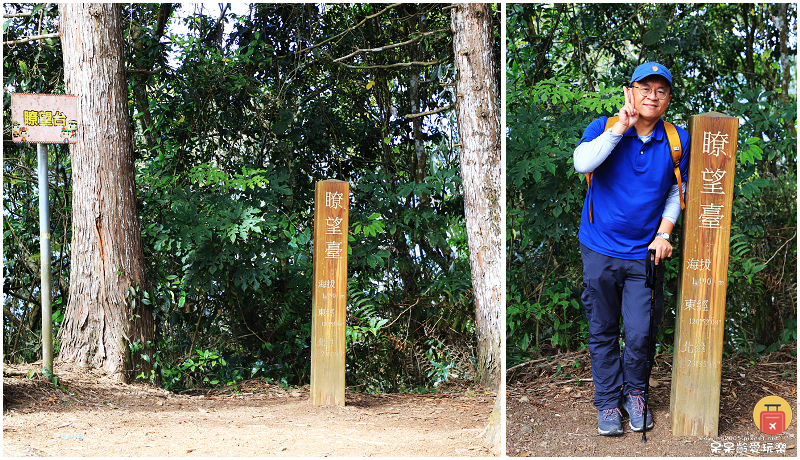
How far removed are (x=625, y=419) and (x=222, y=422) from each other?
2.95m

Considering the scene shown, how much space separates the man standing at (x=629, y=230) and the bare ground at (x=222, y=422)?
925mm

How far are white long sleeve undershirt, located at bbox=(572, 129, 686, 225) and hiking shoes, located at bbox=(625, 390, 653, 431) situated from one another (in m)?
1.06

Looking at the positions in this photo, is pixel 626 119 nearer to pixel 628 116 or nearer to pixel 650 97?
pixel 628 116

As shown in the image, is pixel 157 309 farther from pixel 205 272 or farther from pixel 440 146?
pixel 440 146

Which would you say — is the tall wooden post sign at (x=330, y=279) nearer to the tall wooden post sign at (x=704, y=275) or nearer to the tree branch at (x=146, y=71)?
the tall wooden post sign at (x=704, y=275)

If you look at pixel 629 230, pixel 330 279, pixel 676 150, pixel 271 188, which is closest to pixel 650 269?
pixel 629 230

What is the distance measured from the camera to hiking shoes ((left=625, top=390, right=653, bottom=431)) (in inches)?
137

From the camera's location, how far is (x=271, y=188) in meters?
6.32

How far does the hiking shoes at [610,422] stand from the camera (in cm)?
347

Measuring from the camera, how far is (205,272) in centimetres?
632

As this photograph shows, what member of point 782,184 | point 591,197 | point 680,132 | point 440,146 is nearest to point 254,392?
point 440,146

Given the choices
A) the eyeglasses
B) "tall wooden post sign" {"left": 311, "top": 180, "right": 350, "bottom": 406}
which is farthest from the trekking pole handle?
"tall wooden post sign" {"left": 311, "top": 180, "right": 350, "bottom": 406}

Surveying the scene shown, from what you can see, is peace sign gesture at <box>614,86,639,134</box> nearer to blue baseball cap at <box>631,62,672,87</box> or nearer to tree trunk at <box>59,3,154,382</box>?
blue baseball cap at <box>631,62,672,87</box>

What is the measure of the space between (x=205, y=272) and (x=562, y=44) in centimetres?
438
